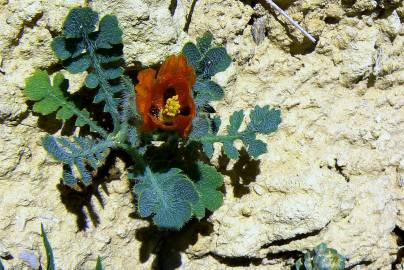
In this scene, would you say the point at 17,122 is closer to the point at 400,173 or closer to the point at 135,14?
the point at 135,14

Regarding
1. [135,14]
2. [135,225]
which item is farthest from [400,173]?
[135,14]

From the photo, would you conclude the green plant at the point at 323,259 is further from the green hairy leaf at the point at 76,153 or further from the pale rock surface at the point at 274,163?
the green hairy leaf at the point at 76,153

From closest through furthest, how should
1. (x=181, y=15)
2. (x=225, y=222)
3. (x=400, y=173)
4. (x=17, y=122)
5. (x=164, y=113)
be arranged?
(x=164, y=113)
(x=17, y=122)
(x=181, y=15)
(x=225, y=222)
(x=400, y=173)

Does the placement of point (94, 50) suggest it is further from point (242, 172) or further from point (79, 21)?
point (242, 172)

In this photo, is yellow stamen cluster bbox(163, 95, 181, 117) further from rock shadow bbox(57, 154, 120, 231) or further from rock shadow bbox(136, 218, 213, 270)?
rock shadow bbox(136, 218, 213, 270)

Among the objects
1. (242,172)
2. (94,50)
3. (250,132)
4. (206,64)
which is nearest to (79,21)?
(94,50)
